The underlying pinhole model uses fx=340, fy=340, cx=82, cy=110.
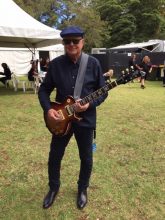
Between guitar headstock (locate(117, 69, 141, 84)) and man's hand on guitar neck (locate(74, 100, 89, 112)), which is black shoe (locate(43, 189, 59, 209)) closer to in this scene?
man's hand on guitar neck (locate(74, 100, 89, 112))

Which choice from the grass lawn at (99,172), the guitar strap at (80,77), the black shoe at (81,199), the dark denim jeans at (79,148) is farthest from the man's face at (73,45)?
the grass lawn at (99,172)

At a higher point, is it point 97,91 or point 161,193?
point 97,91

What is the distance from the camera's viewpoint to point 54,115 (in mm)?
3590

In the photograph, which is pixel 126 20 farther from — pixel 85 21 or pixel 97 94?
pixel 97 94

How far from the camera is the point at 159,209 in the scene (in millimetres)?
3955

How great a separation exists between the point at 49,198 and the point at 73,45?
5.93 feet

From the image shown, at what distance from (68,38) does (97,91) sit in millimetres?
626

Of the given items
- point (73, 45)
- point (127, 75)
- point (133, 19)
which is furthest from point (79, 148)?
point (133, 19)

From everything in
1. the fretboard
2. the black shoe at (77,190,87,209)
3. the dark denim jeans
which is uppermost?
the fretboard

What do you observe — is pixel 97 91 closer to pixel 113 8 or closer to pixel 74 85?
pixel 74 85

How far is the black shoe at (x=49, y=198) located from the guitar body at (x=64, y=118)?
0.82 m

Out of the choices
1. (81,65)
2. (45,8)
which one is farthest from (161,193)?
(45,8)

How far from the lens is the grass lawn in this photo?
3.90m

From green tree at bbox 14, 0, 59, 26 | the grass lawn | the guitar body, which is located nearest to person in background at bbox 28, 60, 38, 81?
the grass lawn
